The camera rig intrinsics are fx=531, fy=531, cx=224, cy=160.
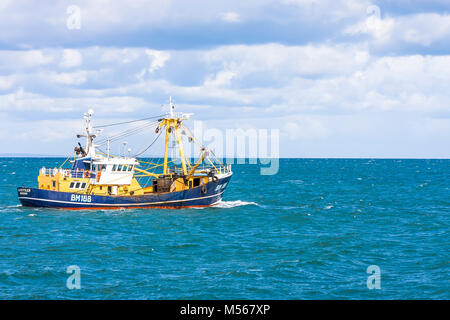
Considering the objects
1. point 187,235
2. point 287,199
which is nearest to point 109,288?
point 187,235

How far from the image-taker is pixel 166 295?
86.1 feet

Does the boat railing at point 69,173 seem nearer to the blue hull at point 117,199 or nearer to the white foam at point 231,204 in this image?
the blue hull at point 117,199

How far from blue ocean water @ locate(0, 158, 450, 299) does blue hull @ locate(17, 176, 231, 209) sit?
1.09m

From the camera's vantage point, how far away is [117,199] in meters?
56.2

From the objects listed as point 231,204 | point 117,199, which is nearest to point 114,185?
point 117,199

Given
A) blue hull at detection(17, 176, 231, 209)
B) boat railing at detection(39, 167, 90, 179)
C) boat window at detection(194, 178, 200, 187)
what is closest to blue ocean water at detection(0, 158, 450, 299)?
blue hull at detection(17, 176, 231, 209)

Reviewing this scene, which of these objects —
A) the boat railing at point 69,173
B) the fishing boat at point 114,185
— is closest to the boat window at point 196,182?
the fishing boat at point 114,185

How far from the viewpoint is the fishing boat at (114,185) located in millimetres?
56062

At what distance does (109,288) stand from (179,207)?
101 feet

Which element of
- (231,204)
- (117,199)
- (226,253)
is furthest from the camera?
(231,204)

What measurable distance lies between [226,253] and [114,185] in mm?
24568

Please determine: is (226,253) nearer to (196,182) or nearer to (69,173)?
(196,182)

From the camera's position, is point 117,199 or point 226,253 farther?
point 117,199

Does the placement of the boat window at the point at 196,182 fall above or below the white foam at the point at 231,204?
above
